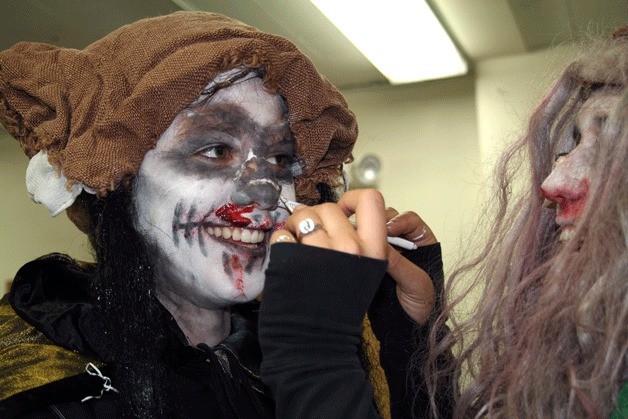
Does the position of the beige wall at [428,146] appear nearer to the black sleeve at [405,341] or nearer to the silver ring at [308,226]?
the black sleeve at [405,341]

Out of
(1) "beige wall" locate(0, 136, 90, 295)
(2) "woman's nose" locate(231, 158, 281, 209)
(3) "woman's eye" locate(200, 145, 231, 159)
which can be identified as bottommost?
(1) "beige wall" locate(0, 136, 90, 295)

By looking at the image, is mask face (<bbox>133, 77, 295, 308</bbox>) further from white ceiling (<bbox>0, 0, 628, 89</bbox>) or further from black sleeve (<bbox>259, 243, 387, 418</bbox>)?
white ceiling (<bbox>0, 0, 628, 89</bbox>)

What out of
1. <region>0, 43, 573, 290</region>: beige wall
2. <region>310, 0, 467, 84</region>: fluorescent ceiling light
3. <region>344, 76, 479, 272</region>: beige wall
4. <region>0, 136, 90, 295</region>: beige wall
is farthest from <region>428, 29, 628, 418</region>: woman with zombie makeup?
<region>0, 136, 90, 295</region>: beige wall

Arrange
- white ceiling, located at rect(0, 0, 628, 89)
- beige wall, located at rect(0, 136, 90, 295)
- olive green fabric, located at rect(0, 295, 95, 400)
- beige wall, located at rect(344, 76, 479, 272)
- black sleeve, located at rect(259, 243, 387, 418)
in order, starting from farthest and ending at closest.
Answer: beige wall, located at rect(344, 76, 479, 272) < beige wall, located at rect(0, 136, 90, 295) < white ceiling, located at rect(0, 0, 628, 89) < olive green fabric, located at rect(0, 295, 95, 400) < black sleeve, located at rect(259, 243, 387, 418)

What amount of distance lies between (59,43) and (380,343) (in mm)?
1677

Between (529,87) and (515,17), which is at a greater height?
(515,17)

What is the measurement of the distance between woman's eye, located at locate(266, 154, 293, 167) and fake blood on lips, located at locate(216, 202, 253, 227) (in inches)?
4.6

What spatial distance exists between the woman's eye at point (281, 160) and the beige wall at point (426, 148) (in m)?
1.73

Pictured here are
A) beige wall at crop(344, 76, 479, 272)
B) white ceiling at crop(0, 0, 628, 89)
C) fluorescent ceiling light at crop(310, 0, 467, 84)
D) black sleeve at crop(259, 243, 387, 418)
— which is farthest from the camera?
beige wall at crop(344, 76, 479, 272)

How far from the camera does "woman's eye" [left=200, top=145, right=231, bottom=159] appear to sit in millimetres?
1111

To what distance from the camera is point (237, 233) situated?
1110 mm

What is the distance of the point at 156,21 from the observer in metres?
1.11

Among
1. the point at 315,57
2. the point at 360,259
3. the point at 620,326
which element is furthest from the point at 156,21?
the point at 315,57

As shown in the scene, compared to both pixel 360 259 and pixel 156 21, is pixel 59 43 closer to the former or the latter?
pixel 156 21
